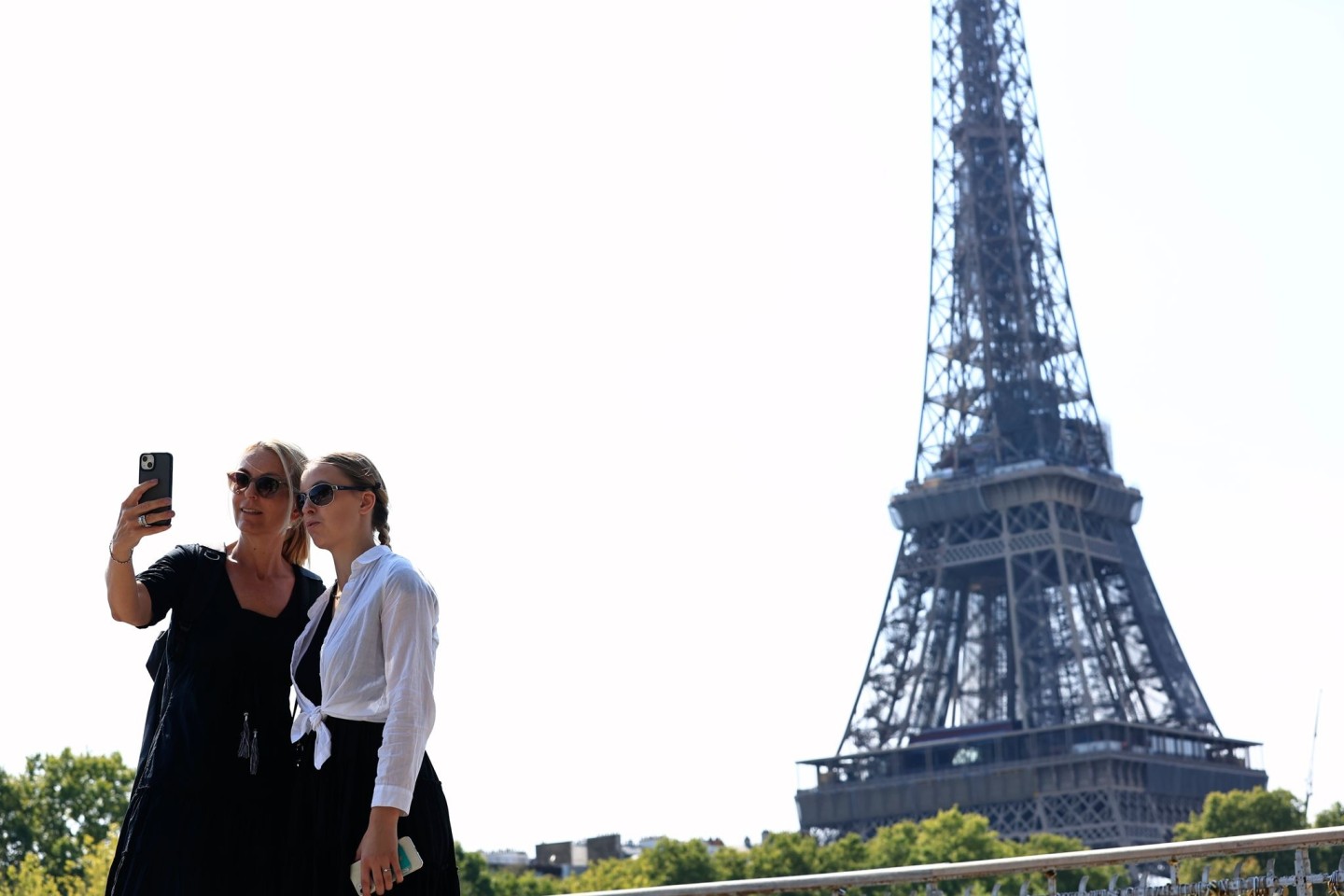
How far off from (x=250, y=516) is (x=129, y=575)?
485mm

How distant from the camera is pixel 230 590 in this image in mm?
6121

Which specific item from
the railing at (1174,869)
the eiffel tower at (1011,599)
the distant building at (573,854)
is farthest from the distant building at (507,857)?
the railing at (1174,869)

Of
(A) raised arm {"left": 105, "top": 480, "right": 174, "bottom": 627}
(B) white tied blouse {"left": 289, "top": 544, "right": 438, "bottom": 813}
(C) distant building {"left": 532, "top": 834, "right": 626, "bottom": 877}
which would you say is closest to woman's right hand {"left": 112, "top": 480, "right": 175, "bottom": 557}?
(A) raised arm {"left": 105, "top": 480, "right": 174, "bottom": 627}

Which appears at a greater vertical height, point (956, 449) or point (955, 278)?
point (955, 278)

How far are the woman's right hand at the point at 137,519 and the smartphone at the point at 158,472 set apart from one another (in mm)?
16

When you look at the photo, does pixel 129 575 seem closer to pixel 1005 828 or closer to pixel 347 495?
pixel 347 495

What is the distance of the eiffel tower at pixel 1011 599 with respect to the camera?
236 feet

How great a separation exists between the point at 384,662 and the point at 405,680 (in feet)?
0.75

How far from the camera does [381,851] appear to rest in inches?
201

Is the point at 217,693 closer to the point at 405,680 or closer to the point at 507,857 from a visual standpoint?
the point at 405,680

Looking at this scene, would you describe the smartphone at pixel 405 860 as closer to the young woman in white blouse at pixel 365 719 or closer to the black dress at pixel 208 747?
the young woman in white blouse at pixel 365 719

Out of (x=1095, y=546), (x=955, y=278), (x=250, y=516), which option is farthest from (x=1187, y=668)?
(x=250, y=516)

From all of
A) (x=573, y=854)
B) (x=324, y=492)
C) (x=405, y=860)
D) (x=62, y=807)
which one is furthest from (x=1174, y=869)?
(x=573, y=854)

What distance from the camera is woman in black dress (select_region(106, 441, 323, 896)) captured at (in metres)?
5.67
